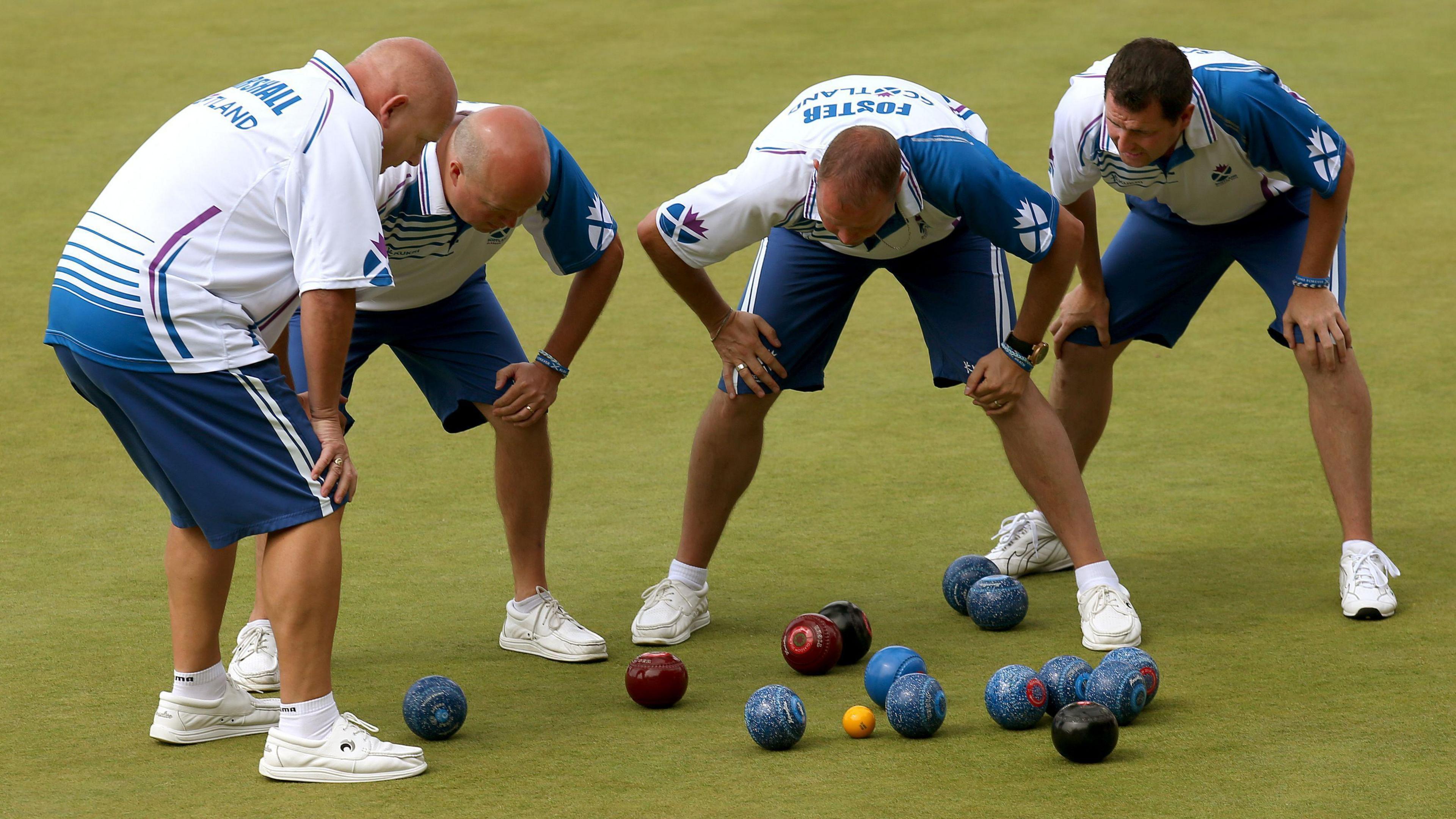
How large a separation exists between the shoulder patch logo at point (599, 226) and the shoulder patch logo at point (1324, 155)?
6.21ft

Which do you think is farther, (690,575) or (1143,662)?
(690,575)

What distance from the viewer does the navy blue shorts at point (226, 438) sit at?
3443 mm

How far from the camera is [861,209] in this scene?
3.94 metres

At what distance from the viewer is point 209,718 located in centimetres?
383

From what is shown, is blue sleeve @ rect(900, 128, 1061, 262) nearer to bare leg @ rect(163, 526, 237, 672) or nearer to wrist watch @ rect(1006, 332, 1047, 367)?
wrist watch @ rect(1006, 332, 1047, 367)

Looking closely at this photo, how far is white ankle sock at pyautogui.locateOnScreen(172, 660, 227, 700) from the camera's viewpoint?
12.4ft

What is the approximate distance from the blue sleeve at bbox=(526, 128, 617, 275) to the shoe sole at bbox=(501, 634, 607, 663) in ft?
3.44

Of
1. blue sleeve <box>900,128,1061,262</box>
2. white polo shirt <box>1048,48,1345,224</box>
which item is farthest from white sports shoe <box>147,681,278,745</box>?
white polo shirt <box>1048,48,1345,224</box>

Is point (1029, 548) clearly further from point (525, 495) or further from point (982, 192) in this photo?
point (525, 495)

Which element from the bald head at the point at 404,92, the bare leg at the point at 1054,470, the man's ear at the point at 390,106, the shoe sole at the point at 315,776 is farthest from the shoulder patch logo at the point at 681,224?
the shoe sole at the point at 315,776

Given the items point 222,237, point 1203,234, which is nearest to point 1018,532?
point 1203,234

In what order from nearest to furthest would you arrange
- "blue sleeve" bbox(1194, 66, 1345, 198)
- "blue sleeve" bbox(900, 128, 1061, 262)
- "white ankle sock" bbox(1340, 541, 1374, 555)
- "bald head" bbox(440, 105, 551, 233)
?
"bald head" bbox(440, 105, 551, 233) < "blue sleeve" bbox(900, 128, 1061, 262) < "blue sleeve" bbox(1194, 66, 1345, 198) < "white ankle sock" bbox(1340, 541, 1374, 555)

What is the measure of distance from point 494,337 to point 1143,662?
196 cm

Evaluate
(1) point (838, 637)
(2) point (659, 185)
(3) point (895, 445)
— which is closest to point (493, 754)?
(1) point (838, 637)
